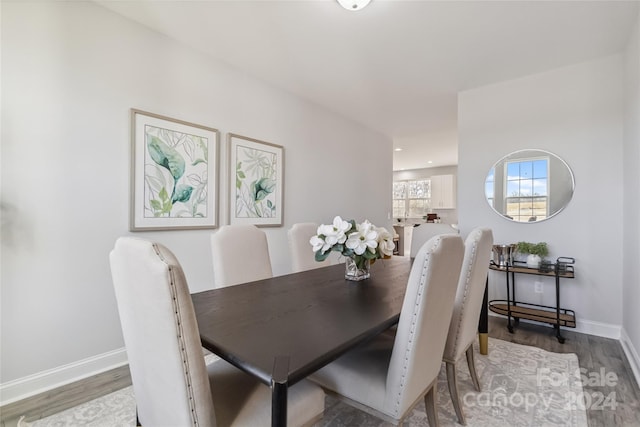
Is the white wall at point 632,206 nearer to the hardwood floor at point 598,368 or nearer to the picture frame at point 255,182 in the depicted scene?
the hardwood floor at point 598,368

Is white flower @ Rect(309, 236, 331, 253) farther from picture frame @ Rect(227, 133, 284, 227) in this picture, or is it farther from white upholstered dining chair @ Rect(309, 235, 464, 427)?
picture frame @ Rect(227, 133, 284, 227)

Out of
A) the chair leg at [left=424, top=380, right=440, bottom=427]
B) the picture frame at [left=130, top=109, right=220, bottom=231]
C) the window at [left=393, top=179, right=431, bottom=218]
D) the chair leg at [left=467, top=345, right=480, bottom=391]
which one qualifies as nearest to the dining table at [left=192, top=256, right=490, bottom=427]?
the chair leg at [left=424, top=380, right=440, bottom=427]

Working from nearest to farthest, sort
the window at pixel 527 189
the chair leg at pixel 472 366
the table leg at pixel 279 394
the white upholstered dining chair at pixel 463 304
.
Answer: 1. the table leg at pixel 279 394
2. the white upholstered dining chair at pixel 463 304
3. the chair leg at pixel 472 366
4. the window at pixel 527 189

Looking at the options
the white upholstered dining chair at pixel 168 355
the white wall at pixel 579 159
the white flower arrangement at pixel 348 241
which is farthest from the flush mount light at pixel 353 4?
the white wall at pixel 579 159

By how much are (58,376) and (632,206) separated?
168 inches

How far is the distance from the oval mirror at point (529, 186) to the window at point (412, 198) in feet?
18.4

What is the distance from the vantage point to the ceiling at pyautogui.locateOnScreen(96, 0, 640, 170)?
2.08 meters

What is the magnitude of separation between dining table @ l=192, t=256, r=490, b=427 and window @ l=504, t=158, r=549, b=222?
214 cm

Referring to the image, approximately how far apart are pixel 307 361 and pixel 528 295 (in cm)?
324

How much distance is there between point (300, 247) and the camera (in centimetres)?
239

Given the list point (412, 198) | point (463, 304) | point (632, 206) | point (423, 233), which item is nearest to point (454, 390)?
point (463, 304)

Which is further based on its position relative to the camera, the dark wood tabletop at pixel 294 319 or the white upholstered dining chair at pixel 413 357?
the white upholstered dining chair at pixel 413 357

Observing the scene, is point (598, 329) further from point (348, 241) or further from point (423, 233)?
point (348, 241)

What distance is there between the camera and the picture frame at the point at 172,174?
2236 mm
